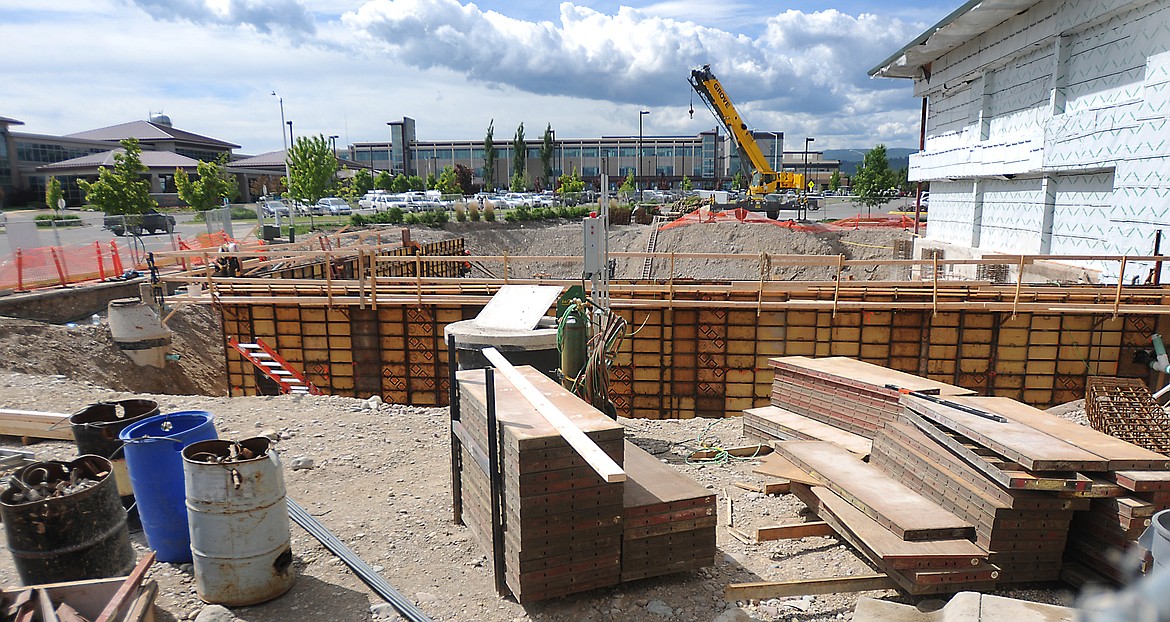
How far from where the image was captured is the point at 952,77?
2675 cm

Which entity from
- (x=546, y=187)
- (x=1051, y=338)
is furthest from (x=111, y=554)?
(x=546, y=187)

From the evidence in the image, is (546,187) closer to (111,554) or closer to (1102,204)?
(1102,204)

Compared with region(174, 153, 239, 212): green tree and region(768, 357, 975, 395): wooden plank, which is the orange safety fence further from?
region(174, 153, 239, 212): green tree

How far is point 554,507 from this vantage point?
5.08m

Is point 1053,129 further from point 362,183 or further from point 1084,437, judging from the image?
point 362,183

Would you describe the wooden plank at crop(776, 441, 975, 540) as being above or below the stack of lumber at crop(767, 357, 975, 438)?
below

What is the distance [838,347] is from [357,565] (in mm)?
10392

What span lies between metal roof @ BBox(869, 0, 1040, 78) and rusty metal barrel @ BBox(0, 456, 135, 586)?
24.8 meters

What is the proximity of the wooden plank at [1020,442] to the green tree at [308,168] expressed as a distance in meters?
46.2

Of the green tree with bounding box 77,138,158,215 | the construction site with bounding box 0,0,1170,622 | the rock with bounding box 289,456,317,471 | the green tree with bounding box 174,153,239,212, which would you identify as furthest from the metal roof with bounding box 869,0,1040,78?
the green tree with bounding box 174,153,239,212

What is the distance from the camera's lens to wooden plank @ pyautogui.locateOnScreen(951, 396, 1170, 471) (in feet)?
17.8

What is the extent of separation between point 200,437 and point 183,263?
17.6m

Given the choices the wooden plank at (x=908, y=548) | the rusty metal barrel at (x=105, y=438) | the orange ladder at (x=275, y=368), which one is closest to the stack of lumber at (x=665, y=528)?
the wooden plank at (x=908, y=548)

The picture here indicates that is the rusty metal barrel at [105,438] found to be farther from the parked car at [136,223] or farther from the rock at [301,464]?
the parked car at [136,223]
